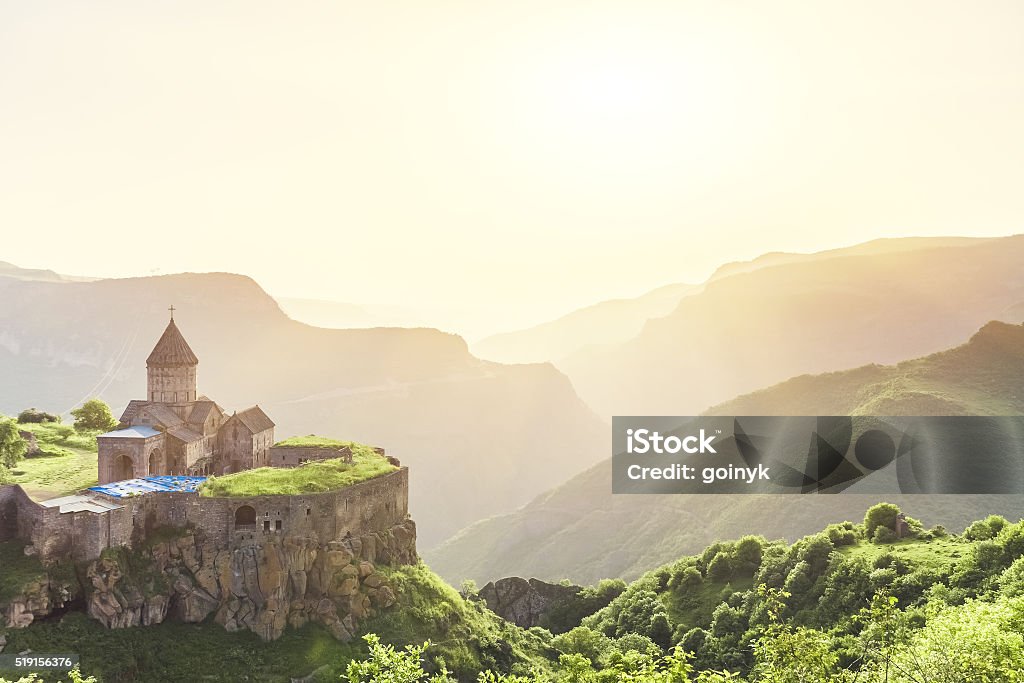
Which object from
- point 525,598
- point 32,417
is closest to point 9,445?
point 32,417

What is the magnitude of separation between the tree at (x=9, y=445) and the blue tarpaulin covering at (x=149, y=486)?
1205 cm

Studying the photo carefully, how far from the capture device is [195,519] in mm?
44000

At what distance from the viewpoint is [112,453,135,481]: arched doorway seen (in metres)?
50.5

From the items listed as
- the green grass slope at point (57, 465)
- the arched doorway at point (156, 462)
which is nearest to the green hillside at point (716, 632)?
the green grass slope at point (57, 465)

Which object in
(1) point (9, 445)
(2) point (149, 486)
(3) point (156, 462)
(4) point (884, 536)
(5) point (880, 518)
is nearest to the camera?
(2) point (149, 486)

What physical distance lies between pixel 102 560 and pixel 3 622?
511cm

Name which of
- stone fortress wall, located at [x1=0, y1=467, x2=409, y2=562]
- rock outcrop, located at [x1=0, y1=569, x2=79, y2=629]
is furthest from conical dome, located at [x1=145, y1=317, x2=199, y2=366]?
rock outcrop, located at [x1=0, y1=569, x2=79, y2=629]

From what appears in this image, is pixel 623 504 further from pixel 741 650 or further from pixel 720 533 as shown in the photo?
pixel 741 650

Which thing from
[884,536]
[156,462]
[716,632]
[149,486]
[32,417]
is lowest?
[716,632]

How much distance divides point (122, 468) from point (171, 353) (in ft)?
34.2

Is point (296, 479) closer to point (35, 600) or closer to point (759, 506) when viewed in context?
point (35, 600)

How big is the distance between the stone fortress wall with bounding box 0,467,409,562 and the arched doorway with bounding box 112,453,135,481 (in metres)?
7.37

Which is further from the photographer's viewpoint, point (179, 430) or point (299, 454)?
point (299, 454)

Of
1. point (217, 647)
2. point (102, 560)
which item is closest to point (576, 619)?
point (217, 647)
